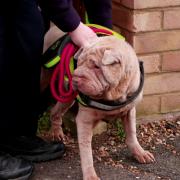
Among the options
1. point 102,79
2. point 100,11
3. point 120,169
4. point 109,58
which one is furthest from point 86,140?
point 100,11

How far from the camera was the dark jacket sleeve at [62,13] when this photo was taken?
277 cm

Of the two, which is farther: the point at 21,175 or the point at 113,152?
the point at 113,152

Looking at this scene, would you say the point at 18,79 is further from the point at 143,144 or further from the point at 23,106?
the point at 143,144

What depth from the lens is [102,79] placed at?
2674 mm

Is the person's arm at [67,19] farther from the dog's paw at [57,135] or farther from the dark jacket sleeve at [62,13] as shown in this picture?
the dog's paw at [57,135]

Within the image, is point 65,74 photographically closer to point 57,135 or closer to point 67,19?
point 67,19

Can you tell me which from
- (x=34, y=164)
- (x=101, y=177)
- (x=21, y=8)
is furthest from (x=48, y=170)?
(x=21, y=8)

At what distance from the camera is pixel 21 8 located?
300 centimetres

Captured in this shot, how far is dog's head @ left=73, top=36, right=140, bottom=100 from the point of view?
2.66 metres

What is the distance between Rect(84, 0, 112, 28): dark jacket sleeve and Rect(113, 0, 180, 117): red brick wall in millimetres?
222

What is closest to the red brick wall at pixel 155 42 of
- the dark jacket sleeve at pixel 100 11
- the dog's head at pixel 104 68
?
the dark jacket sleeve at pixel 100 11

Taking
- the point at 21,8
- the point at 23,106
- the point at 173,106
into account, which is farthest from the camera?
the point at 173,106

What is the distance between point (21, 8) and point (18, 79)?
42 cm

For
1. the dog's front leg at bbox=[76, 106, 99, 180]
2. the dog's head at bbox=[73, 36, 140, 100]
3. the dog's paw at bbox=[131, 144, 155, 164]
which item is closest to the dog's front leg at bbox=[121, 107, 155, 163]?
the dog's paw at bbox=[131, 144, 155, 164]
